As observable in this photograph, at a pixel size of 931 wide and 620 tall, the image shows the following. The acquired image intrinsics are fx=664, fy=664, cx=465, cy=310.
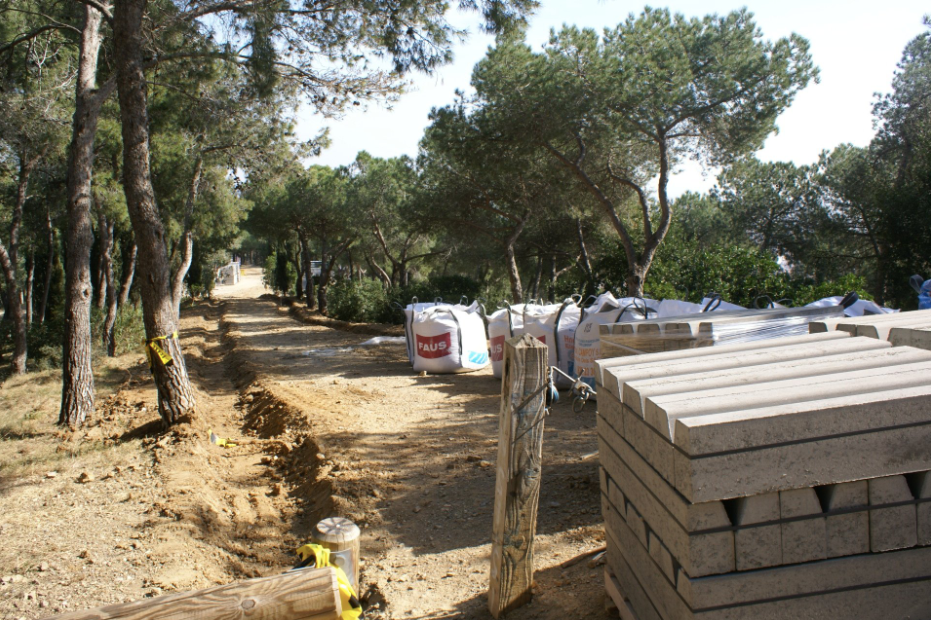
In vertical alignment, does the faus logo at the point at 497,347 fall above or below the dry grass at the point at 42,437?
above

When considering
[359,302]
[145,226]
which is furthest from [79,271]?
[359,302]

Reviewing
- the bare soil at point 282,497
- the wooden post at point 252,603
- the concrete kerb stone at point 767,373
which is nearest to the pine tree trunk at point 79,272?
the bare soil at point 282,497

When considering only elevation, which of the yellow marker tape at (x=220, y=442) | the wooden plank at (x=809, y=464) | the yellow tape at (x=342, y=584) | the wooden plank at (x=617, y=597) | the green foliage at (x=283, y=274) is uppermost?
the green foliage at (x=283, y=274)

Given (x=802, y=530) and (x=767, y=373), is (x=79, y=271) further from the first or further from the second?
(x=802, y=530)

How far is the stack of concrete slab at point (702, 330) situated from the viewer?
14.8 feet

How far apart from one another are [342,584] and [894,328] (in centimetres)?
249

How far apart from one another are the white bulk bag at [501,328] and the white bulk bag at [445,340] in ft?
3.21

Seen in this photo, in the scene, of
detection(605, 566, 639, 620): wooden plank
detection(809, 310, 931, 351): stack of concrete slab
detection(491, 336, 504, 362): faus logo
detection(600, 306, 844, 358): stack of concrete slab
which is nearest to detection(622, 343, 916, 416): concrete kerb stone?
detection(809, 310, 931, 351): stack of concrete slab

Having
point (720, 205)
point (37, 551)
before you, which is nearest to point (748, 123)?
point (37, 551)

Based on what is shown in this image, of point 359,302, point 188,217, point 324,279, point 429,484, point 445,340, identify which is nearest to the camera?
point 429,484

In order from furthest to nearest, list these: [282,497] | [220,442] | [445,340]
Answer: [445,340], [220,442], [282,497]

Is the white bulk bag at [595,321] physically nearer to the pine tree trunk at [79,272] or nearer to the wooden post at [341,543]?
the wooden post at [341,543]

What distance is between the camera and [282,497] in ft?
17.9

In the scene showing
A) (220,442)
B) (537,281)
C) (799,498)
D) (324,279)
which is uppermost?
(324,279)
